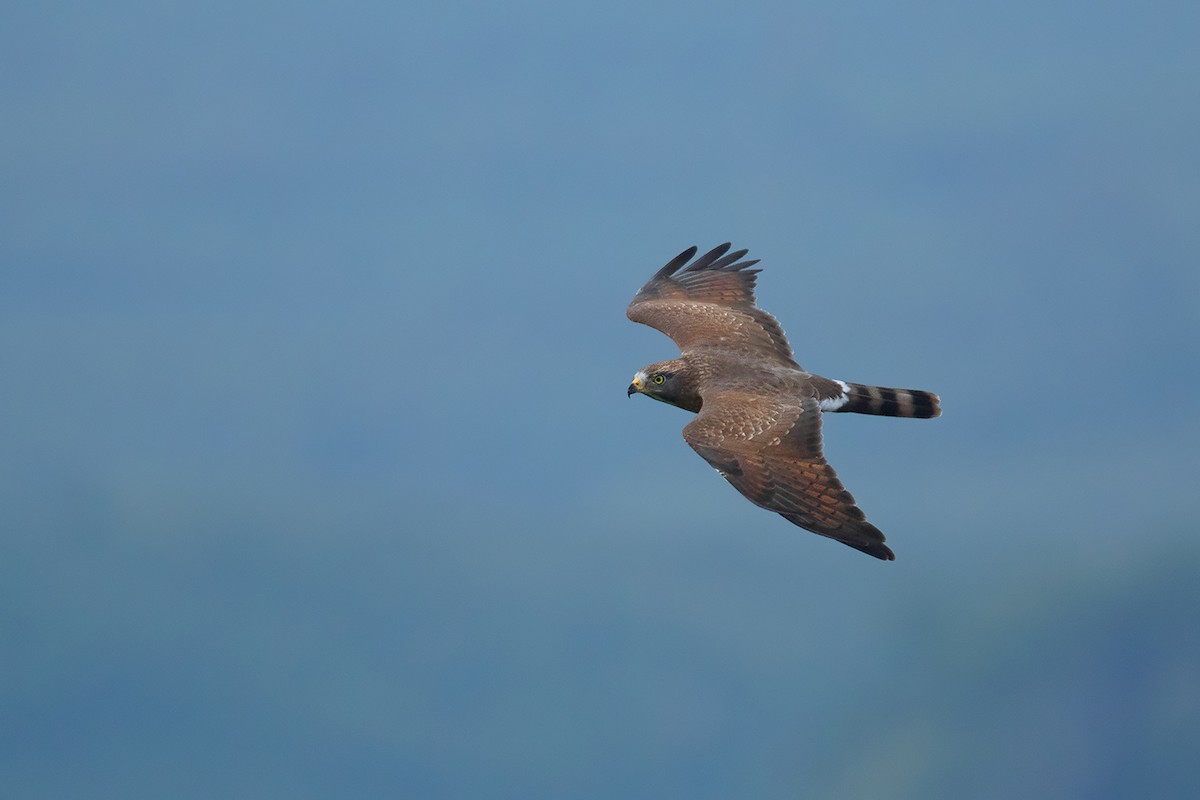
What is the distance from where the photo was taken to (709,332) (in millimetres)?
21438

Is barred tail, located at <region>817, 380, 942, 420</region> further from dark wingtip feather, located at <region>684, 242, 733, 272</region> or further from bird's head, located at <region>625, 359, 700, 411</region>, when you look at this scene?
dark wingtip feather, located at <region>684, 242, 733, 272</region>

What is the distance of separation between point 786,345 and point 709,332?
1086 mm

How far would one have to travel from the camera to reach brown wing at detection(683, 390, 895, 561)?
16.4 metres

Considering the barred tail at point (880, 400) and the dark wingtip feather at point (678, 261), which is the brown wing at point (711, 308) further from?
the barred tail at point (880, 400)

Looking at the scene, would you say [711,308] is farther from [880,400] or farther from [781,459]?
[781,459]

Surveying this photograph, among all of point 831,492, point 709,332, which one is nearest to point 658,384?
point 709,332

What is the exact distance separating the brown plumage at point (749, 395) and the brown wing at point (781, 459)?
0.01 meters

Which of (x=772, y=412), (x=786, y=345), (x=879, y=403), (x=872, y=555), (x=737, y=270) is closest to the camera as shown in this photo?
(x=872, y=555)

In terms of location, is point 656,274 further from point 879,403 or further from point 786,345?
point 879,403

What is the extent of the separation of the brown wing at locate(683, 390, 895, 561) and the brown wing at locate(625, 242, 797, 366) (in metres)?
2.22

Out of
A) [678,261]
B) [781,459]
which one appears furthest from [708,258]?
[781,459]

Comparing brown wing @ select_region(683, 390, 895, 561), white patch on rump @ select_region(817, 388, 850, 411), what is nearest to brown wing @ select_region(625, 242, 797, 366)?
white patch on rump @ select_region(817, 388, 850, 411)

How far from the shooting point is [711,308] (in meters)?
22.2

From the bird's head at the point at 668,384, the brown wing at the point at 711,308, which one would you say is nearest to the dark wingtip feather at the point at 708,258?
the brown wing at the point at 711,308
